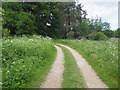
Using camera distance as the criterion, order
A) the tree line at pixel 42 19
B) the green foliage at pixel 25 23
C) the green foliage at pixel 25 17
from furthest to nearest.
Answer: the tree line at pixel 42 19
the green foliage at pixel 25 17
the green foliage at pixel 25 23

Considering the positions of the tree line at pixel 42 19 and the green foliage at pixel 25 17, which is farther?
the tree line at pixel 42 19

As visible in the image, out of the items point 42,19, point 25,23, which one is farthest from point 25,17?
point 42,19

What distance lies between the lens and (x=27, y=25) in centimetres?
1683

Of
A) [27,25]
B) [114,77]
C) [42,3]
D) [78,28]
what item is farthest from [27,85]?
[78,28]

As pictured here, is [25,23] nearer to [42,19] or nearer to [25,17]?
[25,17]

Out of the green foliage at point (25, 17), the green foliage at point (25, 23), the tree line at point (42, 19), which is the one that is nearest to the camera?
the green foliage at point (25, 23)

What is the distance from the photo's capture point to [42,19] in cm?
2308

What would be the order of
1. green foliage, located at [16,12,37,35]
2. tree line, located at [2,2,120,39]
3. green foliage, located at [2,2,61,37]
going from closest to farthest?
green foliage, located at [16,12,37,35], green foliage, located at [2,2,61,37], tree line, located at [2,2,120,39]

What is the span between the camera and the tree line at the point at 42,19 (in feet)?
57.3

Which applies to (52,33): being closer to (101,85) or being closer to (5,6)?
(5,6)

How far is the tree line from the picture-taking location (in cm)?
1747

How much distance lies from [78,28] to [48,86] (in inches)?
1340

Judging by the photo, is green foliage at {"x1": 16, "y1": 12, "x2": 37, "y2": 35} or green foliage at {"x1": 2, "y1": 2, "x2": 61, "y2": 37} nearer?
green foliage at {"x1": 16, "y1": 12, "x2": 37, "y2": 35}

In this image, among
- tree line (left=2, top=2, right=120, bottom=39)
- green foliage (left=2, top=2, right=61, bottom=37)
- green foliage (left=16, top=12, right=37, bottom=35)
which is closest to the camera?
green foliage (left=16, top=12, right=37, bottom=35)
